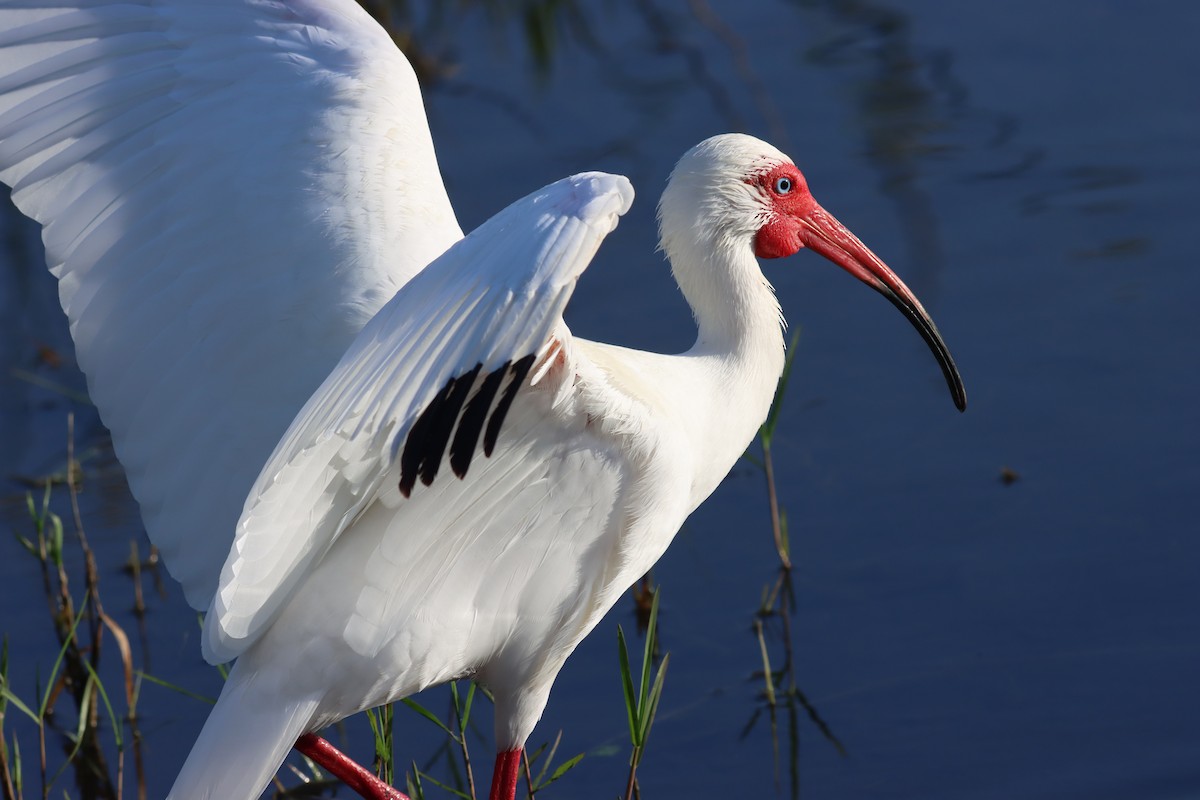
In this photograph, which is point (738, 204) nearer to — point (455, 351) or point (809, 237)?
point (809, 237)

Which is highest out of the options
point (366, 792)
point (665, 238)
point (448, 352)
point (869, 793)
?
point (448, 352)

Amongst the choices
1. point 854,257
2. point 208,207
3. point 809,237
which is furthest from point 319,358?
point 854,257

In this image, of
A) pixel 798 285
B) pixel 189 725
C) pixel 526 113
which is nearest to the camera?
pixel 189 725

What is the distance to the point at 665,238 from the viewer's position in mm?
5410

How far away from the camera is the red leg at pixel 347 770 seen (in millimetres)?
5484

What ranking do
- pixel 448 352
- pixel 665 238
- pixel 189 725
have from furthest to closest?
pixel 189 725 < pixel 665 238 < pixel 448 352

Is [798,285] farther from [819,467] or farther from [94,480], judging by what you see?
[94,480]

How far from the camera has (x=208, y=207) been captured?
5.43 meters

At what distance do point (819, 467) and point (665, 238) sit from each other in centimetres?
211

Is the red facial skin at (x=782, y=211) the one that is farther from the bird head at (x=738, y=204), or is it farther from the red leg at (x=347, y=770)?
the red leg at (x=347, y=770)

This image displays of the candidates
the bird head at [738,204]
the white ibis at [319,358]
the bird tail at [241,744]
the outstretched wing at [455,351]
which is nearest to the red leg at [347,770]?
the white ibis at [319,358]

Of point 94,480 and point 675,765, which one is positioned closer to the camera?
point 675,765

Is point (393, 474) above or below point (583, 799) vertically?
above

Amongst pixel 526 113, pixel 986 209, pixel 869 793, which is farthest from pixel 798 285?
pixel 869 793
